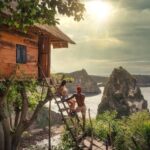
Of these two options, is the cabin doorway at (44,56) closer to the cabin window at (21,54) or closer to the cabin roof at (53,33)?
the cabin roof at (53,33)

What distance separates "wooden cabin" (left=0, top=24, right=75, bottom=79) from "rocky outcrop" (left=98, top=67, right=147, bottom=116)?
55.5 m

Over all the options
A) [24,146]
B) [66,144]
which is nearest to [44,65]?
[66,144]

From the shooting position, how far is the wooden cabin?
1859cm

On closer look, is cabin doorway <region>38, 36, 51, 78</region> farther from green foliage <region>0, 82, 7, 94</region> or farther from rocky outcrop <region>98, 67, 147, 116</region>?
rocky outcrop <region>98, 67, 147, 116</region>

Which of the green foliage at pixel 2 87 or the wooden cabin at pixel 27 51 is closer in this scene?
the wooden cabin at pixel 27 51

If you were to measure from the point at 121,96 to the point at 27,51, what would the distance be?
64103 millimetres

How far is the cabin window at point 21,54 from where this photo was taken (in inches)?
781

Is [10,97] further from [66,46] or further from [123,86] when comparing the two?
[123,86]

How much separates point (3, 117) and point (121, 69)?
6574cm

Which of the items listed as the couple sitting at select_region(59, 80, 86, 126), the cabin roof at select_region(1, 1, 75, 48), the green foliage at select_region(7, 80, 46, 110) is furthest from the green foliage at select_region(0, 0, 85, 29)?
the couple sitting at select_region(59, 80, 86, 126)

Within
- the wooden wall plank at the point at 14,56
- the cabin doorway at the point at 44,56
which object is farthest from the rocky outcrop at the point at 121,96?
the wooden wall plank at the point at 14,56

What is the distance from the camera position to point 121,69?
84.8 metres

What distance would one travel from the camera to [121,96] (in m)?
83.4

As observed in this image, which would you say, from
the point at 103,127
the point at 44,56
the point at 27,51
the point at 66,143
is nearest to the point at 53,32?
the point at 44,56
